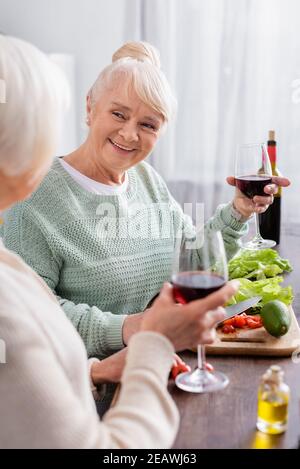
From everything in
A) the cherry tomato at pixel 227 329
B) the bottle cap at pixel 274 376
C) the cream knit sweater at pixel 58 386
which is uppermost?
the cream knit sweater at pixel 58 386

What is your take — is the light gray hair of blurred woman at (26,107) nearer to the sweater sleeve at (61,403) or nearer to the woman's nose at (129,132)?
the sweater sleeve at (61,403)

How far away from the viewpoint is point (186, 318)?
93cm

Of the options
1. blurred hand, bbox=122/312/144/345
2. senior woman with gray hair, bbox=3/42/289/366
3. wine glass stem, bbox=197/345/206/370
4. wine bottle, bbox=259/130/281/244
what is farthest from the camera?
wine bottle, bbox=259/130/281/244

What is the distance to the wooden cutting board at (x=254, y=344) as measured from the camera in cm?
123

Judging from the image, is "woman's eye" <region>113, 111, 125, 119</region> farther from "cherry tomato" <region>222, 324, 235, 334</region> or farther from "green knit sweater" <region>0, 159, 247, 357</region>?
"cherry tomato" <region>222, 324, 235, 334</region>

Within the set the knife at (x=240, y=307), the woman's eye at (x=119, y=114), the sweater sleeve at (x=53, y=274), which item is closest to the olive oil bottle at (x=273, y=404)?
the knife at (x=240, y=307)

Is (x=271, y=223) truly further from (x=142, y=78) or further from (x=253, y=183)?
(x=142, y=78)

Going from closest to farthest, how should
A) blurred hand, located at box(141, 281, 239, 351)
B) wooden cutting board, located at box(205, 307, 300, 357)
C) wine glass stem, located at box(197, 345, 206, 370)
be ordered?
blurred hand, located at box(141, 281, 239, 351), wine glass stem, located at box(197, 345, 206, 370), wooden cutting board, located at box(205, 307, 300, 357)

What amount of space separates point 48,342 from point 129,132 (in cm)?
97

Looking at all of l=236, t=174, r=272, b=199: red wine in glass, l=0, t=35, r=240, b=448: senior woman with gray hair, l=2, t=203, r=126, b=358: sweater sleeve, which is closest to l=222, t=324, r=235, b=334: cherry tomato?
l=2, t=203, r=126, b=358: sweater sleeve

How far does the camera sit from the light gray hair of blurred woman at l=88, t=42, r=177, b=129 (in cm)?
166

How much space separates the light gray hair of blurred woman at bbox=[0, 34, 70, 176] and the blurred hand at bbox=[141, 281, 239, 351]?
0.29 metres
